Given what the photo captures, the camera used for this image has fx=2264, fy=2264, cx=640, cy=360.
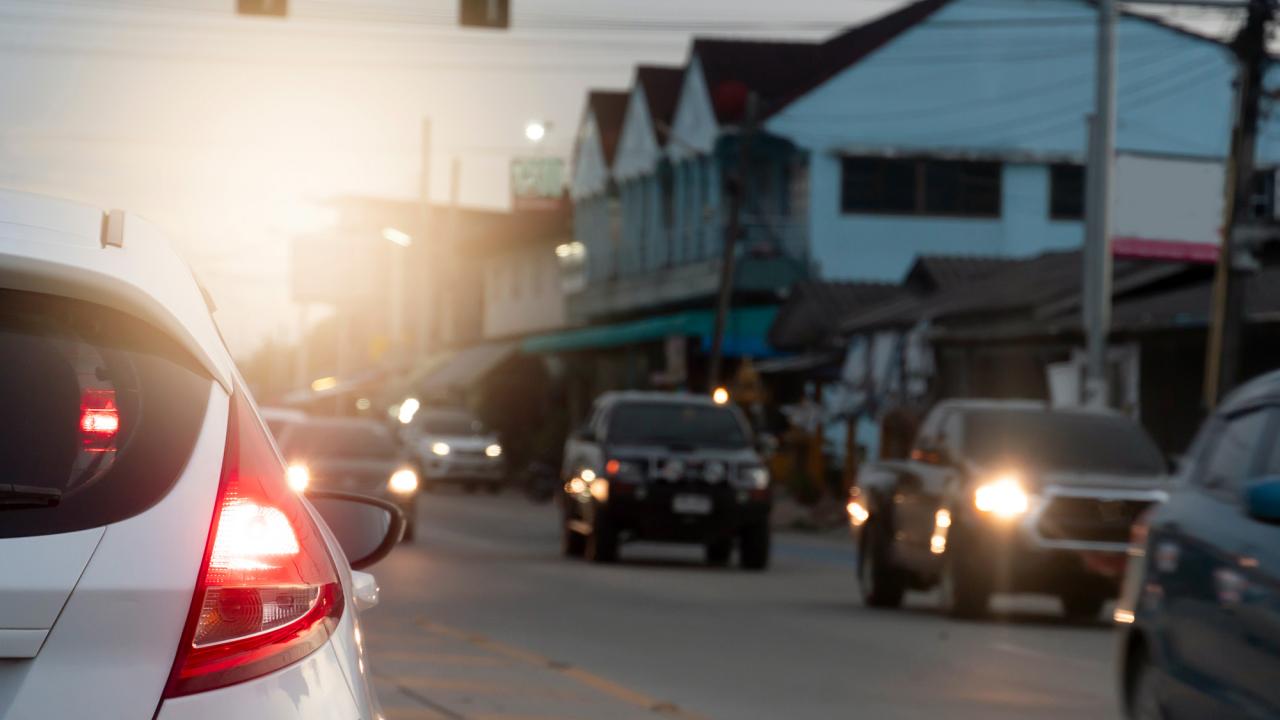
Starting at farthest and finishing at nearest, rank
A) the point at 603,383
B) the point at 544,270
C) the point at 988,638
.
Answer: the point at 544,270
the point at 603,383
the point at 988,638

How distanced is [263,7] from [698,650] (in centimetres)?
949

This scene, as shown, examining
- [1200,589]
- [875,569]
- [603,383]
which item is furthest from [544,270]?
[1200,589]

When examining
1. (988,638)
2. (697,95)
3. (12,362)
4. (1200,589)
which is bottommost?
(988,638)

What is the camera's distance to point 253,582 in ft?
11.9

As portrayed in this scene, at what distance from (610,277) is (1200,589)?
177 ft

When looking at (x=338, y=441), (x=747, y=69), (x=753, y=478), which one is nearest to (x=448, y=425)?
(x=747, y=69)

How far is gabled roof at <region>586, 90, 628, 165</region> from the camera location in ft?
207

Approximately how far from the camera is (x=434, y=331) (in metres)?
87.4

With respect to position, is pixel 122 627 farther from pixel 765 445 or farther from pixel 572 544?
pixel 572 544

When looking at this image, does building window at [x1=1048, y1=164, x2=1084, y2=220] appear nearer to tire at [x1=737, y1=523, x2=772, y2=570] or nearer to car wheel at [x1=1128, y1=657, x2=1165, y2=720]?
tire at [x1=737, y1=523, x2=772, y2=570]

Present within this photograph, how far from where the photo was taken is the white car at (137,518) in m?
3.37

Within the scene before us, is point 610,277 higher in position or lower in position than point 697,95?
lower

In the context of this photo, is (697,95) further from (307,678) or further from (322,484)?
(307,678)

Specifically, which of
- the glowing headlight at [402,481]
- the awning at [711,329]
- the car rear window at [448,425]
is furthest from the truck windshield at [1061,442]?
the car rear window at [448,425]
